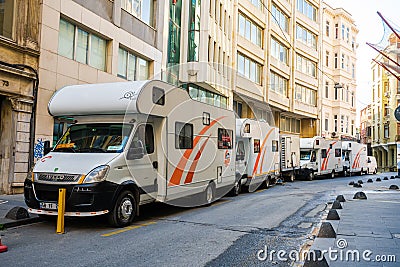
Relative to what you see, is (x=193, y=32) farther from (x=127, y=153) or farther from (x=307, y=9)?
(x=307, y=9)

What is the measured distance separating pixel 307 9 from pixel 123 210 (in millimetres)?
45505

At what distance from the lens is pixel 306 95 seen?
4831 cm

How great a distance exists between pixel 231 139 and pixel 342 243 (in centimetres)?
830

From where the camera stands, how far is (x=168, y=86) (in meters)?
10.2

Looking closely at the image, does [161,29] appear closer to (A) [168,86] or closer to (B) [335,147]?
(A) [168,86]

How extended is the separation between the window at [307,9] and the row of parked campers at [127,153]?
1479 inches

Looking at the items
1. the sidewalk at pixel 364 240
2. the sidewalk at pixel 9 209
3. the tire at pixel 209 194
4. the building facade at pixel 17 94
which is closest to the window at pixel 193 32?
the building facade at pixel 17 94

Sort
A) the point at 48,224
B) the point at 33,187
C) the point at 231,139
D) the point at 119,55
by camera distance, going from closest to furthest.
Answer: the point at 33,187 → the point at 48,224 → the point at 231,139 → the point at 119,55

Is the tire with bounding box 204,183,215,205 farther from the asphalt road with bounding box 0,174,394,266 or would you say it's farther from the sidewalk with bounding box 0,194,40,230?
the sidewalk with bounding box 0,194,40,230

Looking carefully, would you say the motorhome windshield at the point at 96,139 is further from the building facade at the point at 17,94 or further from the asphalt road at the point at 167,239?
the building facade at the point at 17,94

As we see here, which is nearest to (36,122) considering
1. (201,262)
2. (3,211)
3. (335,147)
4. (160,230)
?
(3,211)

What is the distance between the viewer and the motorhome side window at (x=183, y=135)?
35.1 ft

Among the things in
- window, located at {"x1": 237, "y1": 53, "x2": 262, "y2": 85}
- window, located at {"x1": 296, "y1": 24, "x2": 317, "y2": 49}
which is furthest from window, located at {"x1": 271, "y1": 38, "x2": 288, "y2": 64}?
window, located at {"x1": 237, "y1": 53, "x2": 262, "y2": 85}

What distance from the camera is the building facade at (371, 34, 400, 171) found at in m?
64.8
